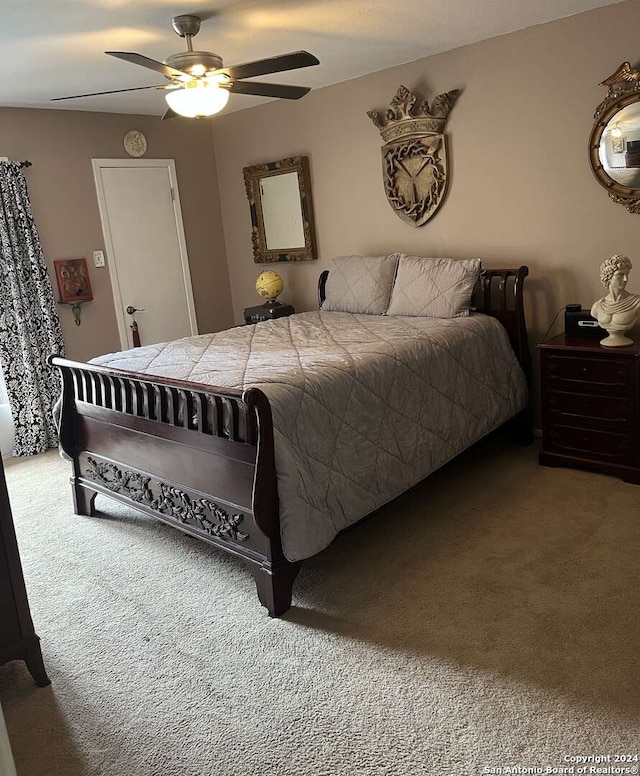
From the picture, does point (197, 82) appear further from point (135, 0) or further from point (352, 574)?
point (352, 574)

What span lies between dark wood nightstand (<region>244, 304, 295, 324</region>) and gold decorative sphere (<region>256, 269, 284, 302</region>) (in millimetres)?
90

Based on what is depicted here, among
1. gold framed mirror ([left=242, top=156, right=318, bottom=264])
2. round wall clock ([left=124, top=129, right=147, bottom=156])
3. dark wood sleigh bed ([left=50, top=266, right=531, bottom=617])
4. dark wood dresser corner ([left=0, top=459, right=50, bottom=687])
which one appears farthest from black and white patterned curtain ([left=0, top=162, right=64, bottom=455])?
dark wood dresser corner ([left=0, top=459, right=50, bottom=687])

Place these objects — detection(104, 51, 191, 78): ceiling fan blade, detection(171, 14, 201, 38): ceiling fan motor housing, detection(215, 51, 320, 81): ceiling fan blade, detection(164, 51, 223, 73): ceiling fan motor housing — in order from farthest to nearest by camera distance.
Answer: detection(171, 14, 201, 38): ceiling fan motor housing
detection(164, 51, 223, 73): ceiling fan motor housing
detection(215, 51, 320, 81): ceiling fan blade
detection(104, 51, 191, 78): ceiling fan blade

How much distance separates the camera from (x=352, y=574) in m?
2.80

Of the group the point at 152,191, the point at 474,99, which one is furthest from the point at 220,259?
the point at 474,99

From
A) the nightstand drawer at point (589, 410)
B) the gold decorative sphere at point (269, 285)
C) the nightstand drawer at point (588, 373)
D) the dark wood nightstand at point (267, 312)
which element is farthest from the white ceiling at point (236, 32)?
the nightstand drawer at point (589, 410)

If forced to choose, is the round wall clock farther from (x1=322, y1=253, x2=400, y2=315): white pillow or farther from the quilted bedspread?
the quilted bedspread

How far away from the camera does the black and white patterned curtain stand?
A: 4.48m

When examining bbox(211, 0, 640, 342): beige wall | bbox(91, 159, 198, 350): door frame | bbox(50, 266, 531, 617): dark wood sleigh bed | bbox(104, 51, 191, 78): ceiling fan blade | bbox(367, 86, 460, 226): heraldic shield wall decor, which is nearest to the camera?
bbox(50, 266, 531, 617): dark wood sleigh bed

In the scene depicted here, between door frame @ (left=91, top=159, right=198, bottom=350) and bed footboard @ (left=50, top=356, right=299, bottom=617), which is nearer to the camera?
bed footboard @ (left=50, top=356, right=299, bottom=617)

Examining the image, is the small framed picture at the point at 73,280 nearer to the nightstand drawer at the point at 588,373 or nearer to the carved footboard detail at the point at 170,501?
the carved footboard detail at the point at 170,501

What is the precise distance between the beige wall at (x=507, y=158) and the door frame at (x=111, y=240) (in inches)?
41.5

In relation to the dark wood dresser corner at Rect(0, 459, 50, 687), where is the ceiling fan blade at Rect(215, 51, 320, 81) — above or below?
above

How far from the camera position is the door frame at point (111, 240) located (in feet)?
16.4
